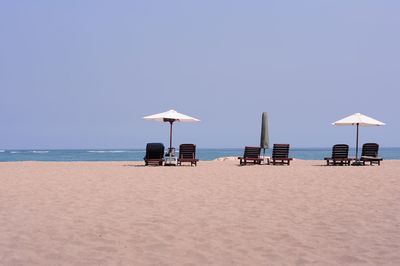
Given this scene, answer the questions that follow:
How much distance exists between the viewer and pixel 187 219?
5.64m

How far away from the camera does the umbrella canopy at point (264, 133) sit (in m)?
18.4

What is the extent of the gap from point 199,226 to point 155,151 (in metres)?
11.5

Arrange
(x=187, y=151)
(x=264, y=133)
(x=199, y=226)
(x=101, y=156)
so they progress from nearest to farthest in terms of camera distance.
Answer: (x=199, y=226) < (x=187, y=151) < (x=264, y=133) < (x=101, y=156)

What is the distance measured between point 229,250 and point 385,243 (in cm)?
148

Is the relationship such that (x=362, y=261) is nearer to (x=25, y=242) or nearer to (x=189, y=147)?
(x=25, y=242)

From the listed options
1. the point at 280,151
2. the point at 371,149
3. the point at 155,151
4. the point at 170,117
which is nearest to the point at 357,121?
the point at 371,149

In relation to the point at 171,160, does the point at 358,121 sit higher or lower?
higher

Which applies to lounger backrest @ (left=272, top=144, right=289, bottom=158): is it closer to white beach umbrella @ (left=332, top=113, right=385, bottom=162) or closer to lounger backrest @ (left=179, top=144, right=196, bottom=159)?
white beach umbrella @ (left=332, top=113, right=385, bottom=162)

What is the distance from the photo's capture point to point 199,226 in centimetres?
522

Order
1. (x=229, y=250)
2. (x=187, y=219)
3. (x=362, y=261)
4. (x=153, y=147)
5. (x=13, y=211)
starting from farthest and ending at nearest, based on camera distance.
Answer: (x=153, y=147) → (x=13, y=211) → (x=187, y=219) → (x=229, y=250) → (x=362, y=261)

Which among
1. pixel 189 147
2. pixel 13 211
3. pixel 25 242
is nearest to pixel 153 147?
pixel 189 147

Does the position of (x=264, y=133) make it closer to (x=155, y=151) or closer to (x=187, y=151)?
(x=187, y=151)

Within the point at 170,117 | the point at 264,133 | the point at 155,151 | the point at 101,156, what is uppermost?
the point at 170,117

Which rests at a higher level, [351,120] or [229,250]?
[351,120]
